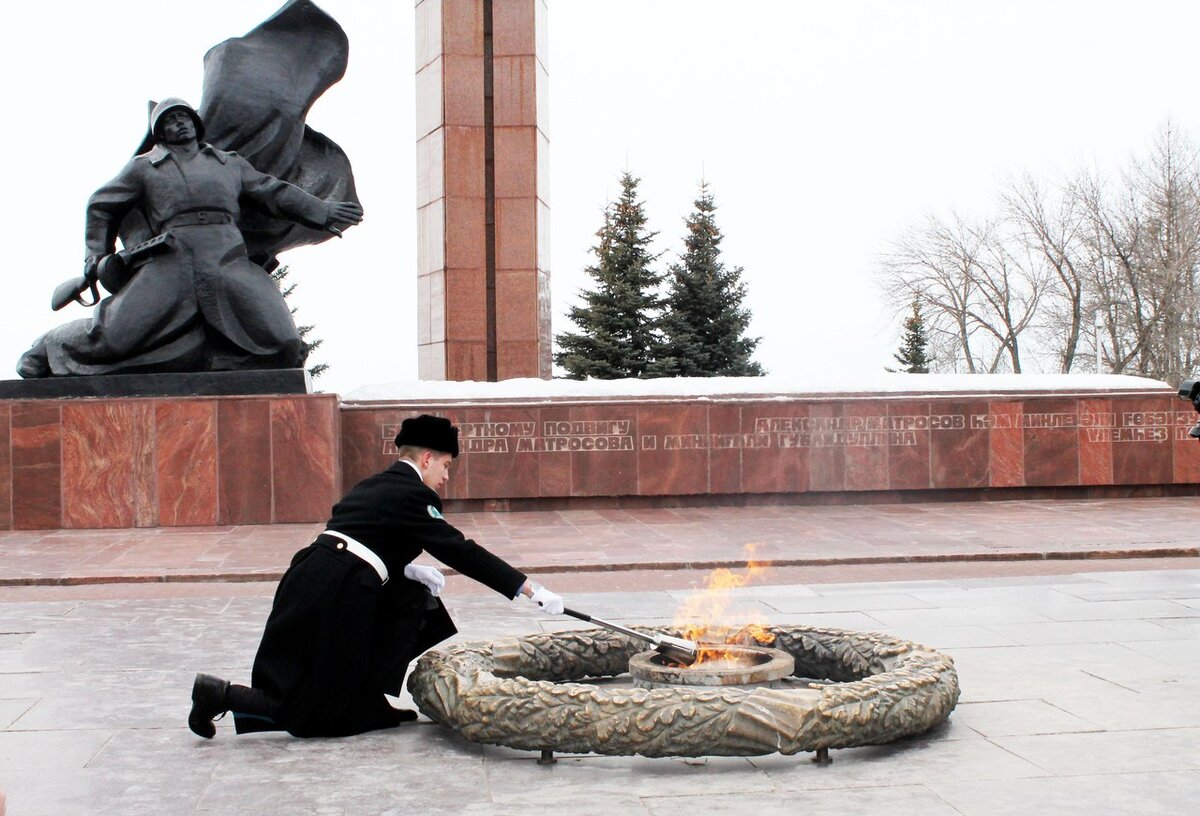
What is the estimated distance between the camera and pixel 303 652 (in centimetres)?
493

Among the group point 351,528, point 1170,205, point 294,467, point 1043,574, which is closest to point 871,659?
point 351,528

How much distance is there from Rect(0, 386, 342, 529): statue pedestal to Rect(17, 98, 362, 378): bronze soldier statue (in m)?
0.55

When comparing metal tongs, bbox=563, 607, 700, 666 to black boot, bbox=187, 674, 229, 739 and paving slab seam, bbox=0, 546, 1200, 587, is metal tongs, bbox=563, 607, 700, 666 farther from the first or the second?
paving slab seam, bbox=0, 546, 1200, 587

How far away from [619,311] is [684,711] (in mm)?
33167

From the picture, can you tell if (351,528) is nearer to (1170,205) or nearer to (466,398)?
(466,398)

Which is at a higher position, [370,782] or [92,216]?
[92,216]

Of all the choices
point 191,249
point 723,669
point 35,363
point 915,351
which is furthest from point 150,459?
point 915,351

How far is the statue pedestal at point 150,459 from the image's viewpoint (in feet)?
41.2

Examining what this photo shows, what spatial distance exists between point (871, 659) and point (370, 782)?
2216mm

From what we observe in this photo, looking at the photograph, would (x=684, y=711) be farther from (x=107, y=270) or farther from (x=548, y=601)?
(x=107, y=270)

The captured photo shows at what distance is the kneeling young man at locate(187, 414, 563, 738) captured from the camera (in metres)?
4.88

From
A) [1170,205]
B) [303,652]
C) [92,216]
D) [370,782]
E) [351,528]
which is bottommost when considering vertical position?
[370,782]

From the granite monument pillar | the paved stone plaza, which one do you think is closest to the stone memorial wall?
the paved stone plaza

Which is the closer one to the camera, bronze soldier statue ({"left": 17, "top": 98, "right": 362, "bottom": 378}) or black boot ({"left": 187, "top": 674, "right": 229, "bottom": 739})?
black boot ({"left": 187, "top": 674, "right": 229, "bottom": 739})
